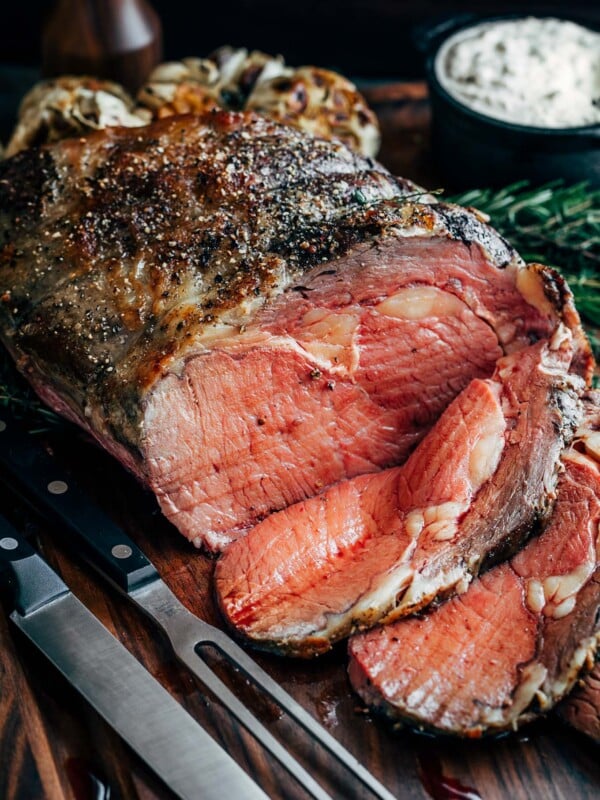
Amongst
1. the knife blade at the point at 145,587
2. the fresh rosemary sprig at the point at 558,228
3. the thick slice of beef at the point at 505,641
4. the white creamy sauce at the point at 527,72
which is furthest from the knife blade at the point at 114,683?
the white creamy sauce at the point at 527,72

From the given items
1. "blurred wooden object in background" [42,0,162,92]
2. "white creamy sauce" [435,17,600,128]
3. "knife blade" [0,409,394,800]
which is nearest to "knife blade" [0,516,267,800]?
"knife blade" [0,409,394,800]

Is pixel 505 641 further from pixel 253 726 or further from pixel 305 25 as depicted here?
pixel 305 25

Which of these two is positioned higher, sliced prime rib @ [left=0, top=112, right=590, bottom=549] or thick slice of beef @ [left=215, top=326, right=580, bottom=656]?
sliced prime rib @ [left=0, top=112, right=590, bottom=549]

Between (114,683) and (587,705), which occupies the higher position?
(114,683)

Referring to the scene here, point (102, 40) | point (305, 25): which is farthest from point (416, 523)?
point (305, 25)

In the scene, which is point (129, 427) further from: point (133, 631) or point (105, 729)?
point (105, 729)

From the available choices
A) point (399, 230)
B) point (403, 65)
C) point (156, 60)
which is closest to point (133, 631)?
point (399, 230)

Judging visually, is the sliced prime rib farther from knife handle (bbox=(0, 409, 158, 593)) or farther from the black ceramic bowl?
Result: the black ceramic bowl
